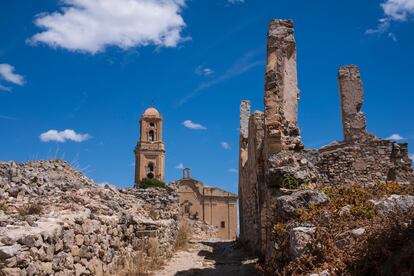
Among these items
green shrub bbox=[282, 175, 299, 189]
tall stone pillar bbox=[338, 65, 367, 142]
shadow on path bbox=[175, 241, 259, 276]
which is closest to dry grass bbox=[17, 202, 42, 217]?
shadow on path bbox=[175, 241, 259, 276]

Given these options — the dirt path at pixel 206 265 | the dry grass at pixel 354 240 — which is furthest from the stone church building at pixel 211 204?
the dry grass at pixel 354 240

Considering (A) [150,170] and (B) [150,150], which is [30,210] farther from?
(B) [150,150]

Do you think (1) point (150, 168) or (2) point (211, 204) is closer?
(2) point (211, 204)

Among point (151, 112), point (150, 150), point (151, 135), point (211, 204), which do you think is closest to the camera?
point (211, 204)

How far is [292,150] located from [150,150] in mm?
51693

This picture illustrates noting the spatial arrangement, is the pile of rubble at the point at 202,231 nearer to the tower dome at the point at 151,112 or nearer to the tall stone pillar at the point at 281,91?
the tall stone pillar at the point at 281,91

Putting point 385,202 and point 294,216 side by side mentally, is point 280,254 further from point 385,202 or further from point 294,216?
point 385,202

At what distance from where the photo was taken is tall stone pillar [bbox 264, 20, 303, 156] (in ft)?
30.3

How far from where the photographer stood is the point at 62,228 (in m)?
6.57

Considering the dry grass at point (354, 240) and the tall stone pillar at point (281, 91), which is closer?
the dry grass at point (354, 240)

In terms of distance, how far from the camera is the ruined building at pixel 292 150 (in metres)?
8.31

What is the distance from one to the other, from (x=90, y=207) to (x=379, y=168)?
8.54 meters

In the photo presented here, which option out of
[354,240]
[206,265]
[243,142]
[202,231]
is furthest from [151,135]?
[354,240]

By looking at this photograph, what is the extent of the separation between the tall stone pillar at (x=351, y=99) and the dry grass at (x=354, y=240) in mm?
10527
